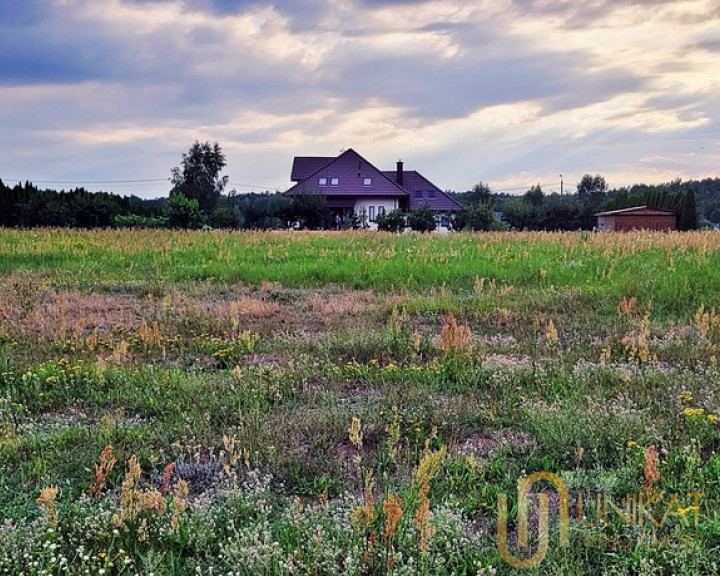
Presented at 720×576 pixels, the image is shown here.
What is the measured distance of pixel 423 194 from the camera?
66125 mm

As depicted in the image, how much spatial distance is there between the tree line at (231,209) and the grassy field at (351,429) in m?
27.9

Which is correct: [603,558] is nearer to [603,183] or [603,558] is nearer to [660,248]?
[660,248]

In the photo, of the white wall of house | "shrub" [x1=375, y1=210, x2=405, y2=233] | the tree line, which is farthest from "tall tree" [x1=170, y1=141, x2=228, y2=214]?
"shrub" [x1=375, y1=210, x2=405, y2=233]

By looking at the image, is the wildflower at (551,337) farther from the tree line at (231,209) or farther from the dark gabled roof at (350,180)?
the dark gabled roof at (350,180)

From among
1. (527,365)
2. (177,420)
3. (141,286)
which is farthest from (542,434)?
(141,286)

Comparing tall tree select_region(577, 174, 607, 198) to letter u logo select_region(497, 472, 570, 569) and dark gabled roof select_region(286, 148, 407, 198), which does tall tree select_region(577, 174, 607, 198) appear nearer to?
dark gabled roof select_region(286, 148, 407, 198)

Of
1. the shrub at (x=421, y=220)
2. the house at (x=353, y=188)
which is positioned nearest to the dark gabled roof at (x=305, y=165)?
the house at (x=353, y=188)

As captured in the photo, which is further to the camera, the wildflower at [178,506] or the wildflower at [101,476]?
the wildflower at [101,476]

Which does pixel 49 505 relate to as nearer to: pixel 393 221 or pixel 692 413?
pixel 692 413

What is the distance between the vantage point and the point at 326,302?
9188 mm

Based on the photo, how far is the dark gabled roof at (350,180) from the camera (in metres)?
58.5

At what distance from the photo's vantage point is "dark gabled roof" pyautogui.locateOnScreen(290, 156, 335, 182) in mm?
65000

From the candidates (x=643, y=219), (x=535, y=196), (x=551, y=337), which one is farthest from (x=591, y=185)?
(x=551, y=337)

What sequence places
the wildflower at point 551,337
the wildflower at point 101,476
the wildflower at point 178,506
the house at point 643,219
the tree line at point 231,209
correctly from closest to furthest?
the wildflower at point 178,506
the wildflower at point 101,476
the wildflower at point 551,337
the tree line at point 231,209
the house at point 643,219
